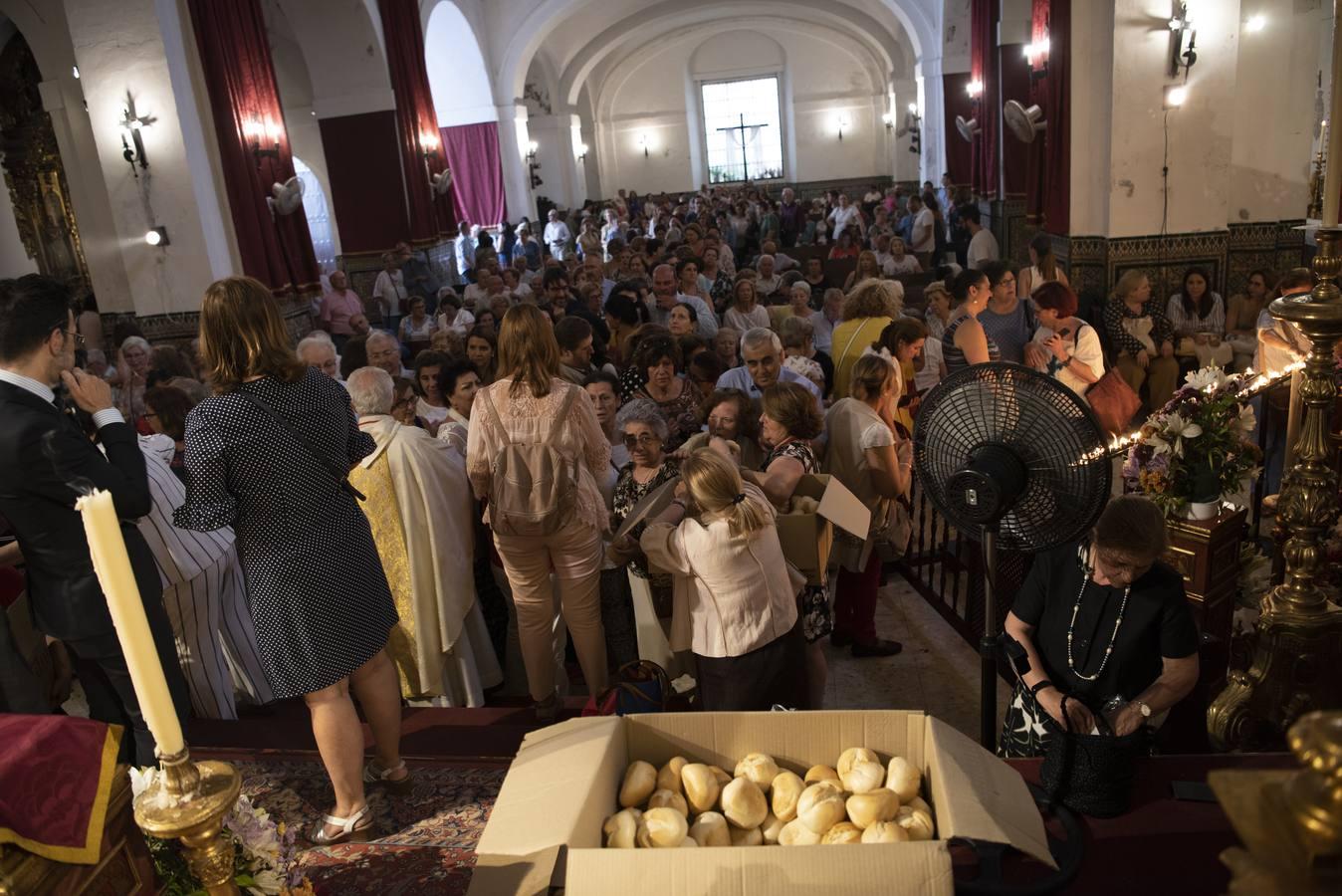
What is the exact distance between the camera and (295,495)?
8.87ft

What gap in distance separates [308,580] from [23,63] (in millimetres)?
10808

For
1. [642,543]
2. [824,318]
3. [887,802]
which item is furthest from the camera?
[824,318]

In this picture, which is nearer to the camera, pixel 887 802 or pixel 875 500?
pixel 887 802

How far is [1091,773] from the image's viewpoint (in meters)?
1.98

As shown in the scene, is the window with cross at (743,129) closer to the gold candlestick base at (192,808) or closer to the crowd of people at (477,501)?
the crowd of people at (477,501)

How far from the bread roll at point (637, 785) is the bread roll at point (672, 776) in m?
0.02

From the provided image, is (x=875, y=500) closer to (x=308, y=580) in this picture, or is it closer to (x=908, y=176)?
(x=308, y=580)

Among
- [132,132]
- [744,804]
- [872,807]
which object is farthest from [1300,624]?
[132,132]

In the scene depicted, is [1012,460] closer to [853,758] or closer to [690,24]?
[853,758]

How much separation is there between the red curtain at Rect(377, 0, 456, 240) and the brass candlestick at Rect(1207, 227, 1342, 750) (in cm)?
1261

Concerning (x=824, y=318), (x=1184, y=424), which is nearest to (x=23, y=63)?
(x=824, y=318)

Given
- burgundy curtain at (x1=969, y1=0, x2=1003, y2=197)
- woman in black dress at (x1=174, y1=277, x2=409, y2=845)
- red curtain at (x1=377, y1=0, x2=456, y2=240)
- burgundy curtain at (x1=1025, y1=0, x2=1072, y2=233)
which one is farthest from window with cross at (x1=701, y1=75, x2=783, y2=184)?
woman in black dress at (x1=174, y1=277, x2=409, y2=845)

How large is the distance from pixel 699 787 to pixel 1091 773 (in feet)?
2.51

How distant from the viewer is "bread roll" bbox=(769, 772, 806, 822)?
1.98 meters
